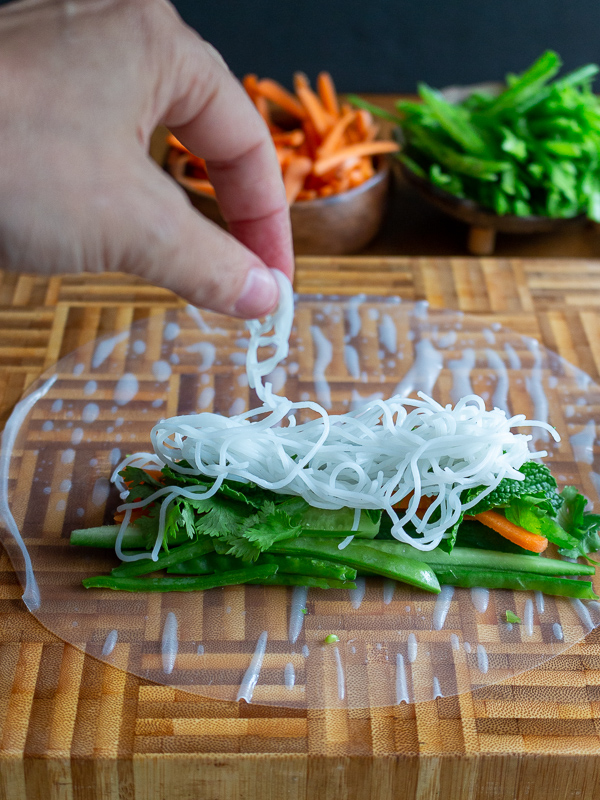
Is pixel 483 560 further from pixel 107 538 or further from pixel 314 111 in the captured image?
pixel 314 111

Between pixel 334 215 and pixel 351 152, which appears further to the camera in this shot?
pixel 351 152

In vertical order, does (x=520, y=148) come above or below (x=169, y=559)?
above

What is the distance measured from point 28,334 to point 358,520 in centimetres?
105

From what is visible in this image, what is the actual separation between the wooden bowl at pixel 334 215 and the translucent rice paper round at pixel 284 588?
1.16ft

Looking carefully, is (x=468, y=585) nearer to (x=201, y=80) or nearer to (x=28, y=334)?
(x=201, y=80)

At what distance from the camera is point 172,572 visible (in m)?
1.66

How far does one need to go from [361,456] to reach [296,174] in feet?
4.02

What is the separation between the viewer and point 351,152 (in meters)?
2.68

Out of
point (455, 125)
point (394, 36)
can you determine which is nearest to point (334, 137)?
point (455, 125)

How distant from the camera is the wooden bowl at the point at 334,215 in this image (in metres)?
2.54

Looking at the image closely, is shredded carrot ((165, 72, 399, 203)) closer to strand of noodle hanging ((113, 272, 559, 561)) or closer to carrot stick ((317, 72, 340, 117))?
carrot stick ((317, 72, 340, 117))

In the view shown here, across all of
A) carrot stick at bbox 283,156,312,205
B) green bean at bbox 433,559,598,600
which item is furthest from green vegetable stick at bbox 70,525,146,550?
carrot stick at bbox 283,156,312,205

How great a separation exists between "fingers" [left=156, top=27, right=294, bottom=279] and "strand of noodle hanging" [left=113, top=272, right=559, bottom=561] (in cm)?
12

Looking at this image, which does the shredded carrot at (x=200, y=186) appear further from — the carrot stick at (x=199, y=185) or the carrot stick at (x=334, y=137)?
the carrot stick at (x=334, y=137)
